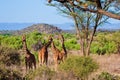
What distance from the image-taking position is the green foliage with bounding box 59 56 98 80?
15289mm

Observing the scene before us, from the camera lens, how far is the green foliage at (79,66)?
1529 cm

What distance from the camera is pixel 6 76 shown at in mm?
13805

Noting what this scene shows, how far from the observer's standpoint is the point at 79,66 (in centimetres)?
1554

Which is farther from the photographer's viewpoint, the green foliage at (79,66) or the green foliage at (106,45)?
the green foliage at (106,45)

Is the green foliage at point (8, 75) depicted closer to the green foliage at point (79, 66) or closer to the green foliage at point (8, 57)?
the green foliage at point (79, 66)

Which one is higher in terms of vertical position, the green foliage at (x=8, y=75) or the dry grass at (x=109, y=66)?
the green foliage at (x=8, y=75)

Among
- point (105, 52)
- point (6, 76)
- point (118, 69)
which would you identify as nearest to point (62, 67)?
point (6, 76)

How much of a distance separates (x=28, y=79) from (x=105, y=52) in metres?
24.5

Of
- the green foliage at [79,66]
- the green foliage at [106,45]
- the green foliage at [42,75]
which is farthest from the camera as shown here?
the green foliage at [106,45]

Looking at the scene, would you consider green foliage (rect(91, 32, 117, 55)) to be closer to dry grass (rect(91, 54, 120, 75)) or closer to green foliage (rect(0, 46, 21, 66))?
dry grass (rect(91, 54, 120, 75))

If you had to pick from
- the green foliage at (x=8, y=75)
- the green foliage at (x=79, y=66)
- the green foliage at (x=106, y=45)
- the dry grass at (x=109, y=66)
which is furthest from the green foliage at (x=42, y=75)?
the green foliage at (x=106, y=45)

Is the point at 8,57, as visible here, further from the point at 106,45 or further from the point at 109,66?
the point at 106,45

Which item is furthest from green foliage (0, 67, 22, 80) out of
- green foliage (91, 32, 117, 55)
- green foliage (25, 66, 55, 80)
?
green foliage (91, 32, 117, 55)

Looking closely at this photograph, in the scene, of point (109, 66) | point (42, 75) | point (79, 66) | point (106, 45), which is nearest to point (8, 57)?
point (79, 66)
